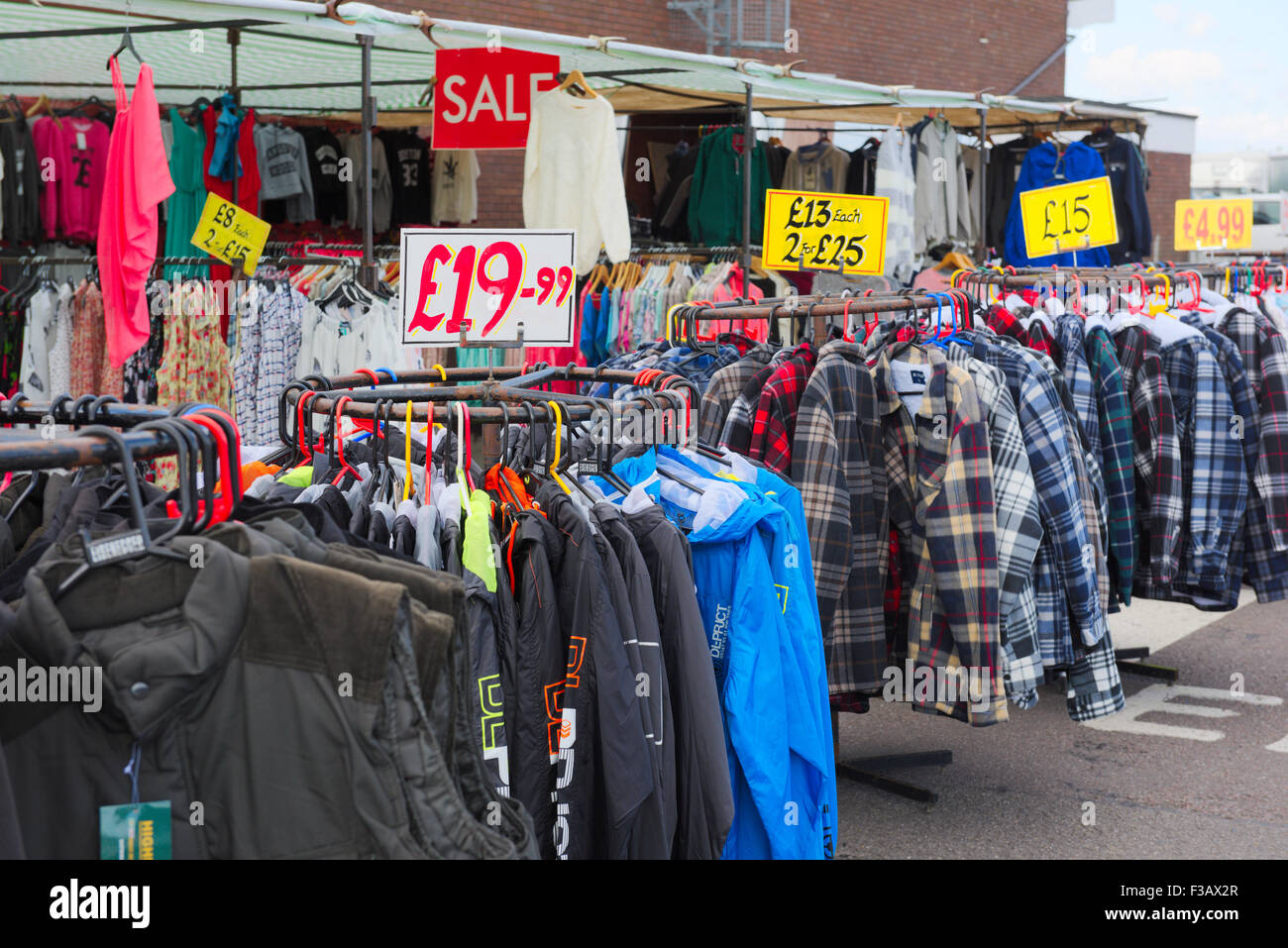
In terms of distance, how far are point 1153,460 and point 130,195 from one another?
13.4ft

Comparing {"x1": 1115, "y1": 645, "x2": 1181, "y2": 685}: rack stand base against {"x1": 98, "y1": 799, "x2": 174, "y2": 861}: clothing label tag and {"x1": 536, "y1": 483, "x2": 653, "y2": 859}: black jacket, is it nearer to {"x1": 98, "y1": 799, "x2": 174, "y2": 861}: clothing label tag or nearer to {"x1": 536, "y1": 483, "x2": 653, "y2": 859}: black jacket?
{"x1": 536, "y1": 483, "x2": 653, "y2": 859}: black jacket

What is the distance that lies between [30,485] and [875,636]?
8.05 feet

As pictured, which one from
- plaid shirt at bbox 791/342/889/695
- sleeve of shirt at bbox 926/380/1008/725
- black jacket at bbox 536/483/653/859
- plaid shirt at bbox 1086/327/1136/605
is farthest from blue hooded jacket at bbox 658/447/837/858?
→ plaid shirt at bbox 1086/327/1136/605

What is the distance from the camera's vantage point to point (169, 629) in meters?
1.53

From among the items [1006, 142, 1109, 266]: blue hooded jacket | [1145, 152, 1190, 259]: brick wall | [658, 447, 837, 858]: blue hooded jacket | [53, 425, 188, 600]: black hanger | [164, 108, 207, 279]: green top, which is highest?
[1145, 152, 1190, 259]: brick wall

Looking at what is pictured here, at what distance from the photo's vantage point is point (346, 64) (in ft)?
24.8

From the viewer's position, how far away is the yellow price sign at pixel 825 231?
5.09 m

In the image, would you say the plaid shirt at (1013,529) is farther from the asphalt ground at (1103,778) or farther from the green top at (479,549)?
the green top at (479,549)

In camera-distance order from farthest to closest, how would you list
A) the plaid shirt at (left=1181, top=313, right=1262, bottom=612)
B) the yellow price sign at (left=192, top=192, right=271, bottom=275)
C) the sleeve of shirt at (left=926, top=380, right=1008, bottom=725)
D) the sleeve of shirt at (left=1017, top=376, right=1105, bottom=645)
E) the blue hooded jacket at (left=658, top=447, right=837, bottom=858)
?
the yellow price sign at (left=192, top=192, right=271, bottom=275) < the plaid shirt at (left=1181, top=313, right=1262, bottom=612) < the sleeve of shirt at (left=1017, top=376, right=1105, bottom=645) < the sleeve of shirt at (left=926, top=380, right=1008, bottom=725) < the blue hooded jacket at (left=658, top=447, right=837, bottom=858)

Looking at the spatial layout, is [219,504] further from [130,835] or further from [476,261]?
[476,261]

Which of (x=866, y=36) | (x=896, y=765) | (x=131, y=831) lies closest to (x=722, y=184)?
(x=896, y=765)

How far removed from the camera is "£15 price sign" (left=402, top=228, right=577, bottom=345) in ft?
11.3

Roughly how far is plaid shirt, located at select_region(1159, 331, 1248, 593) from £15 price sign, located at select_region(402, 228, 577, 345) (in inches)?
102
